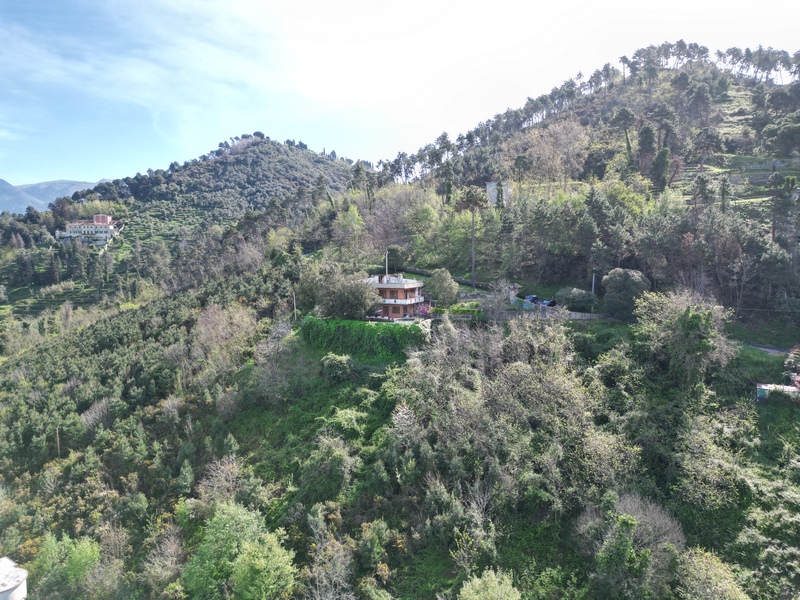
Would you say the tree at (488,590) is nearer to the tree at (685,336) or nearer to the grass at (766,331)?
the tree at (685,336)

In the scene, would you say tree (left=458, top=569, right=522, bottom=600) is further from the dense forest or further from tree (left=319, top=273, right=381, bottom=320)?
tree (left=319, top=273, right=381, bottom=320)

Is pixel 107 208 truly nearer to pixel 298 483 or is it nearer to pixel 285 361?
pixel 285 361

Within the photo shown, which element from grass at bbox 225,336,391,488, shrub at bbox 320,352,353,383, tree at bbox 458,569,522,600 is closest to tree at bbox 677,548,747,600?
tree at bbox 458,569,522,600

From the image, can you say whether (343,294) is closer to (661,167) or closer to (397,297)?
(397,297)

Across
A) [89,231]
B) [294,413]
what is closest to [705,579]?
[294,413]

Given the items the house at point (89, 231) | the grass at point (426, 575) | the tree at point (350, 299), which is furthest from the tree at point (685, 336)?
the house at point (89, 231)
